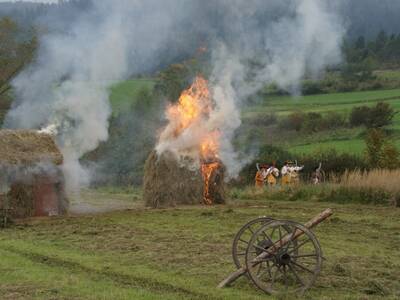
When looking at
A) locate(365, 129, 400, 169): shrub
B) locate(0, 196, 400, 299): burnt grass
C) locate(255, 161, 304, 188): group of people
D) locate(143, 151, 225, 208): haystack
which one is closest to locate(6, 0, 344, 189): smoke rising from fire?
locate(143, 151, 225, 208): haystack

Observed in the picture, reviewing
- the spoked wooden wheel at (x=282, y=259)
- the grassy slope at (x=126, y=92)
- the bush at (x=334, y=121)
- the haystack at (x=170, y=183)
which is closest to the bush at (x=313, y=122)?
the bush at (x=334, y=121)

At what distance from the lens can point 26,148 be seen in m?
22.5

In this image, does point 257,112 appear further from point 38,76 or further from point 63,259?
point 63,259

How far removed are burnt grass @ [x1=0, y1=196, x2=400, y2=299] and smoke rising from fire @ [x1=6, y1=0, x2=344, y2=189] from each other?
6499 mm

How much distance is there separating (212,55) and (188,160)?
5660mm

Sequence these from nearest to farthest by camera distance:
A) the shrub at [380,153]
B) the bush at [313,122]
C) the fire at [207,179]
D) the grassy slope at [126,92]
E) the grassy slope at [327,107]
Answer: the fire at [207,179] < the shrub at [380,153] < the grassy slope at [327,107] < the bush at [313,122] < the grassy slope at [126,92]

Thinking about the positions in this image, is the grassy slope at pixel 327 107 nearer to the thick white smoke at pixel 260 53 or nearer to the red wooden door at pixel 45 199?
the thick white smoke at pixel 260 53

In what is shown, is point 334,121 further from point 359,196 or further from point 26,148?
point 26,148

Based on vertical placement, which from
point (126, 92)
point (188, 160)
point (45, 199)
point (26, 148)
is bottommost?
point (45, 199)

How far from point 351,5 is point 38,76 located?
1612 inches

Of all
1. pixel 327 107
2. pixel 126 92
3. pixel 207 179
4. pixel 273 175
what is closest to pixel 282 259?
pixel 207 179

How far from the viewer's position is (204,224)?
18859mm

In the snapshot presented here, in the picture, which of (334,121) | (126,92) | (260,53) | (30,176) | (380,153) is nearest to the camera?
(30,176)

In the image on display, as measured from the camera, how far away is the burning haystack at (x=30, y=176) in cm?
2162
